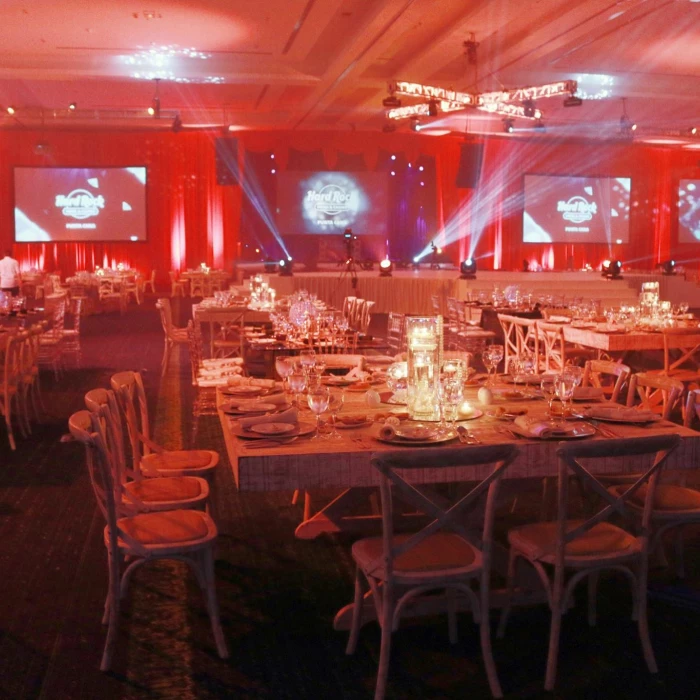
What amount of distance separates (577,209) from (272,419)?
62.0 ft

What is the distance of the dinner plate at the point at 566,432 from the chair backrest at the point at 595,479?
0.34ft

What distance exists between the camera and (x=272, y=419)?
3162mm

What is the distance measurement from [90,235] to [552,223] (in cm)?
1050

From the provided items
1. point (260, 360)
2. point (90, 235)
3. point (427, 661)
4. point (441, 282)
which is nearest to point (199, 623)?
point (427, 661)

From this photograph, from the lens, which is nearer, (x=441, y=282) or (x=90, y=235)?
(x=441, y=282)

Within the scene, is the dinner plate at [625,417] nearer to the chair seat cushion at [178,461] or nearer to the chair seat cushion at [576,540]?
the chair seat cushion at [576,540]

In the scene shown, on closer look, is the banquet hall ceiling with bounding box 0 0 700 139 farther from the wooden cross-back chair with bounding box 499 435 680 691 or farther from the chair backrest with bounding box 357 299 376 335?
the wooden cross-back chair with bounding box 499 435 680 691

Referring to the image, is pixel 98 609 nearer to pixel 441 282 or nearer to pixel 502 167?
pixel 441 282

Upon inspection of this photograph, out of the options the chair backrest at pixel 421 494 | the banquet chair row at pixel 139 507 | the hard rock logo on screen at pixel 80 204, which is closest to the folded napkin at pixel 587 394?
the chair backrest at pixel 421 494

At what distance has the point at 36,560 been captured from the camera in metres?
3.95

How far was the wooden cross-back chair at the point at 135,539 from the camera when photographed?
2904 millimetres

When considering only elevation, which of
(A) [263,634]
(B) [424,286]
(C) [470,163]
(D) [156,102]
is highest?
(D) [156,102]

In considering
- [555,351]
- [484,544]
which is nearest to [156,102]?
[555,351]

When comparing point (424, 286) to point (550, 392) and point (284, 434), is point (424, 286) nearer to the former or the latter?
point (550, 392)
